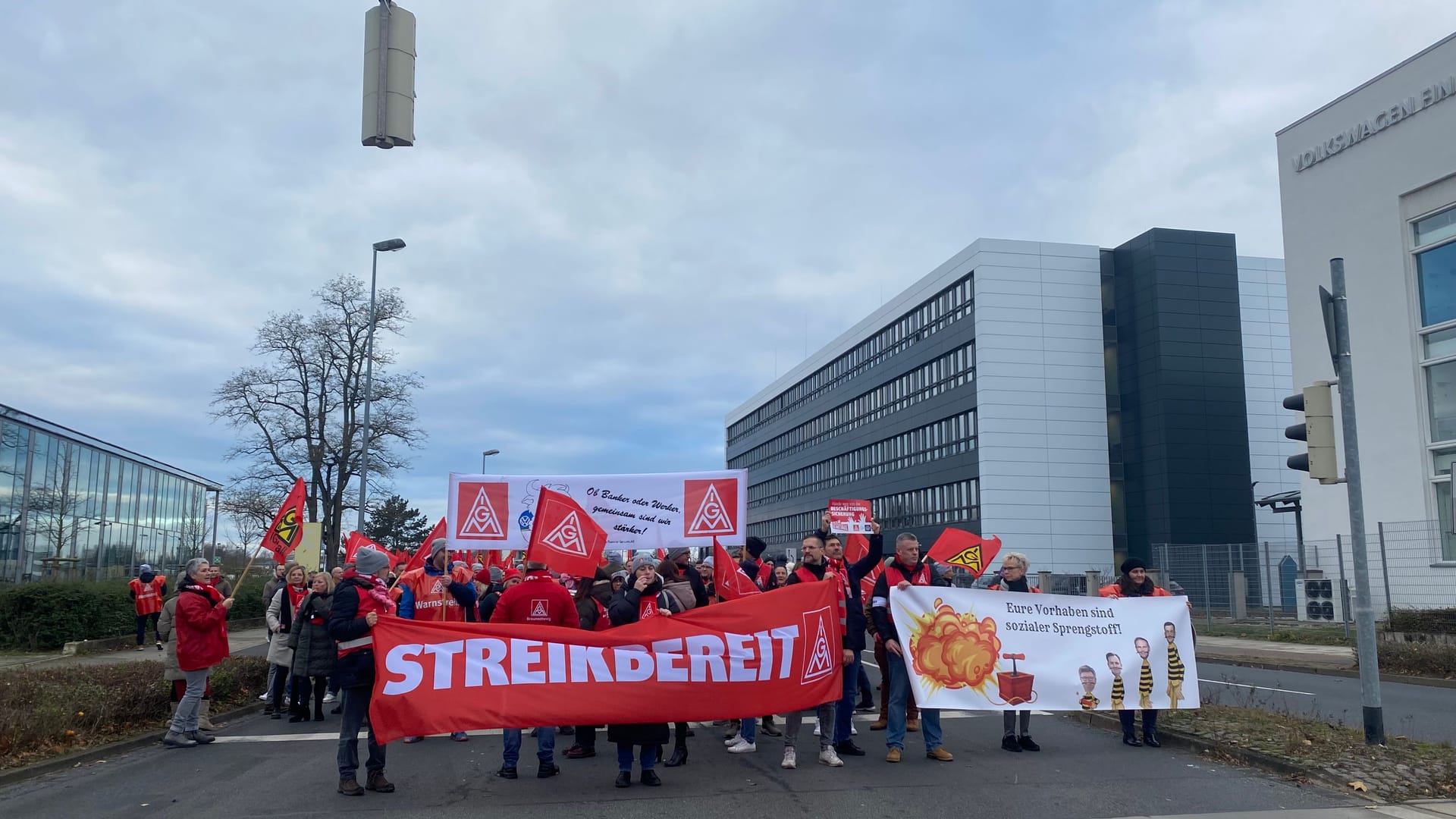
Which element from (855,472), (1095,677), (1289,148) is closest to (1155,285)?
(1289,148)

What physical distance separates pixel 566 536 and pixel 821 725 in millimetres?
2857

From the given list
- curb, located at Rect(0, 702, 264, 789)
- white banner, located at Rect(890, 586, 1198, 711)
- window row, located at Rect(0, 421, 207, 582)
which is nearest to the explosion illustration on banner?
white banner, located at Rect(890, 586, 1198, 711)

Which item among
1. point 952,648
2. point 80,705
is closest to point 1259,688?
point 952,648

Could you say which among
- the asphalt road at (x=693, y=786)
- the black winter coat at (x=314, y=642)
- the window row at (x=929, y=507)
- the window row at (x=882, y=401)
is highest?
the window row at (x=882, y=401)

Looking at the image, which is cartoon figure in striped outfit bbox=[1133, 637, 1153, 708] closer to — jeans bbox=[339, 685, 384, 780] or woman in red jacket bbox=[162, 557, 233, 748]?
jeans bbox=[339, 685, 384, 780]

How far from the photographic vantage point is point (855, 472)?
228ft

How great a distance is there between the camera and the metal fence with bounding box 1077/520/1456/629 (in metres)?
22.5

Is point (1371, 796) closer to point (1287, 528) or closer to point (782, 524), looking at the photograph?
point (1287, 528)

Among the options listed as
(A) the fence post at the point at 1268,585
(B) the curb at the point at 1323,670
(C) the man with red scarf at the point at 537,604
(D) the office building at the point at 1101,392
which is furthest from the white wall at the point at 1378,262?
(C) the man with red scarf at the point at 537,604

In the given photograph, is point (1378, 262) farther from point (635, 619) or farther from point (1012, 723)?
point (635, 619)

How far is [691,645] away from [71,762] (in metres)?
5.68

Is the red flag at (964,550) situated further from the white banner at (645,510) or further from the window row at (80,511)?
the window row at (80,511)

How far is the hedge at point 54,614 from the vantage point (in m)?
21.2

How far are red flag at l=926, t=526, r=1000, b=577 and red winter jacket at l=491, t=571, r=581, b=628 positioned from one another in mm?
10515
